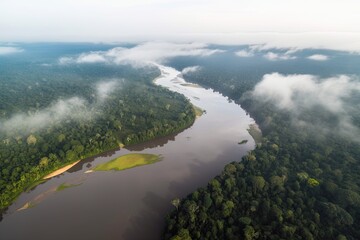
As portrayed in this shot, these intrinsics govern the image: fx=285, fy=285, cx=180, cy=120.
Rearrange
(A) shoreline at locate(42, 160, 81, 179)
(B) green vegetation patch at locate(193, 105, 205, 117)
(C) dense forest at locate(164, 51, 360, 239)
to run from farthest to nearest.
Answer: (B) green vegetation patch at locate(193, 105, 205, 117), (A) shoreline at locate(42, 160, 81, 179), (C) dense forest at locate(164, 51, 360, 239)

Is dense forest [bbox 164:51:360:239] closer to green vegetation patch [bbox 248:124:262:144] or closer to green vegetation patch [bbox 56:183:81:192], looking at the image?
green vegetation patch [bbox 248:124:262:144]

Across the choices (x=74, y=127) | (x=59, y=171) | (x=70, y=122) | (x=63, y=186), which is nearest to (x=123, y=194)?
(x=63, y=186)

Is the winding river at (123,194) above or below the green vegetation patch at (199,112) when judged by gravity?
above

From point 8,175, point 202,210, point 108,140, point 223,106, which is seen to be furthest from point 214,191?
point 223,106

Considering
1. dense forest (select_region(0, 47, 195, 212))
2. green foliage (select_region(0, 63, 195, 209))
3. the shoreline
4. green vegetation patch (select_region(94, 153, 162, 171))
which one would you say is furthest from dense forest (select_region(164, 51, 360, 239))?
dense forest (select_region(0, 47, 195, 212))

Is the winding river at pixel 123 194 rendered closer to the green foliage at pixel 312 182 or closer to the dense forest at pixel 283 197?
the dense forest at pixel 283 197

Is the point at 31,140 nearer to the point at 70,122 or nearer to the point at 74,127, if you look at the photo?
the point at 74,127

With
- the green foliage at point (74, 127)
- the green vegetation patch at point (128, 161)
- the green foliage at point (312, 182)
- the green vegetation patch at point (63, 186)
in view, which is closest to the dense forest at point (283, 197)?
the green foliage at point (312, 182)
